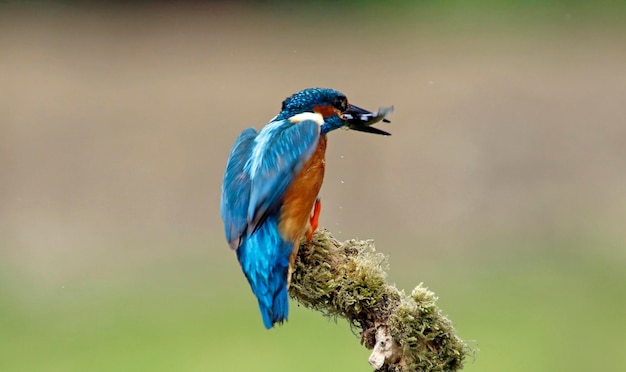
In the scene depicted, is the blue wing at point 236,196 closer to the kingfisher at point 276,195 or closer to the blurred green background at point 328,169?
the kingfisher at point 276,195

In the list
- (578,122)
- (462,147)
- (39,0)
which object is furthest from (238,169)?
(39,0)

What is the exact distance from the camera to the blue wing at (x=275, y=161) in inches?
72.7

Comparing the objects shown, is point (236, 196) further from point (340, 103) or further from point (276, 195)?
point (340, 103)

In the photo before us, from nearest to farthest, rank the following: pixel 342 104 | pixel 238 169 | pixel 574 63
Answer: pixel 238 169, pixel 342 104, pixel 574 63

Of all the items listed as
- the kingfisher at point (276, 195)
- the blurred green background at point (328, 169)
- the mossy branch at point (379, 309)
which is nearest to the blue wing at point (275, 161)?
the kingfisher at point (276, 195)

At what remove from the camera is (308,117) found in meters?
2.03

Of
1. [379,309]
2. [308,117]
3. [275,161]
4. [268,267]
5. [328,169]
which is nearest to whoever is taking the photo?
[379,309]

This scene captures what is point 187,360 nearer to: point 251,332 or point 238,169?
point 251,332

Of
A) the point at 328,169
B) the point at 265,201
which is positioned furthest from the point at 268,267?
the point at 328,169

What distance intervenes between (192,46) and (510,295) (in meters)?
3.70

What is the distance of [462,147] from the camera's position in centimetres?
690

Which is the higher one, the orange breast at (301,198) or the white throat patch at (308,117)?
the white throat patch at (308,117)

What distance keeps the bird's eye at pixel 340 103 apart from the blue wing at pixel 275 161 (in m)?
0.09

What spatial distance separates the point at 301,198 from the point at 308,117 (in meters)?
0.18
